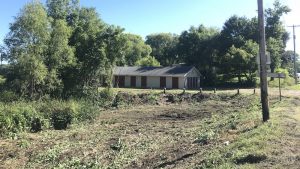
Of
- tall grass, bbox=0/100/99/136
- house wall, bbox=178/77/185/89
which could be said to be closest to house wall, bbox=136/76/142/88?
house wall, bbox=178/77/185/89

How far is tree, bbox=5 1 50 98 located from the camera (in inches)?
1280

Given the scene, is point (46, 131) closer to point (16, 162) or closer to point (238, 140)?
point (16, 162)

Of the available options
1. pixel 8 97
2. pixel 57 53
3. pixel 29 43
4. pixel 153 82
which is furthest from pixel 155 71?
pixel 8 97

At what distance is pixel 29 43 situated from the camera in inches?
1305

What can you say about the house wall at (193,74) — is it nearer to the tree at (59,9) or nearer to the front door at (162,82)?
the front door at (162,82)

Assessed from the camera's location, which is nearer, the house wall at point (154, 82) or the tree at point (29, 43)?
the tree at point (29, 43)

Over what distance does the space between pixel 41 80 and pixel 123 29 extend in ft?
37.2

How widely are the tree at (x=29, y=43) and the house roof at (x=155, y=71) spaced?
3053 centimetres

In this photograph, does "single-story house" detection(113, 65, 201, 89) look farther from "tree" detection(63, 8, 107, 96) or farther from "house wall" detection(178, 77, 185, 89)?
"tree" detection(63, 8, 107, 96)

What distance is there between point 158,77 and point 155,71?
1680 mm

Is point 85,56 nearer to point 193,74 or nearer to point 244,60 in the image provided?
point 193,74

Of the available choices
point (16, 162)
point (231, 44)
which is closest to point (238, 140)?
point (16, 162)

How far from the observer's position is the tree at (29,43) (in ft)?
107

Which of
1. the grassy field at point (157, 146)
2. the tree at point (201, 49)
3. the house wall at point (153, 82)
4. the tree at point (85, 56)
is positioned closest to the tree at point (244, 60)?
the tree at point (201, 49)
